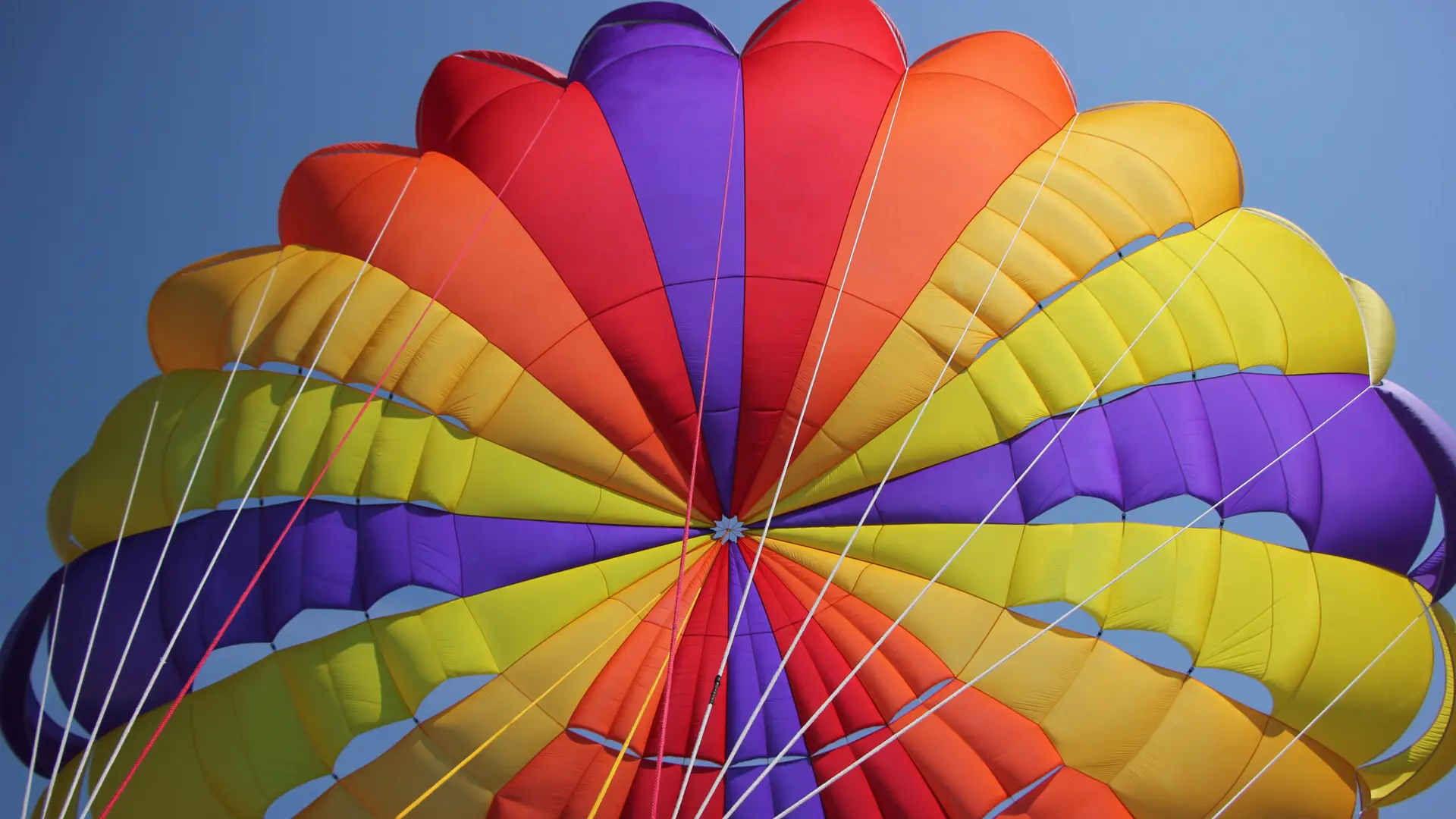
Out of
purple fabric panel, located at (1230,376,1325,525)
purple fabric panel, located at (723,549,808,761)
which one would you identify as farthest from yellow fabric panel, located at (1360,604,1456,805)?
purple fabric panel, located at (723,549,808,761)

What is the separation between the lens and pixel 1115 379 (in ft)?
22.5

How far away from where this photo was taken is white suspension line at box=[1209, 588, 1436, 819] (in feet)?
21.2

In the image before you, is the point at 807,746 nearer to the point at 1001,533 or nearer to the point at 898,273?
the point at 1001,533

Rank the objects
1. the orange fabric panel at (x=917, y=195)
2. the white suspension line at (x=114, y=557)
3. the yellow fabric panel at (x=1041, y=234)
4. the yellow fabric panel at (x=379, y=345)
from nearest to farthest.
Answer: the white suspension line at (x=114, y=557), the yellow fabric panel at (x=379, y=345), the yellow fabric panel at (x=1041, y=234), the orange fabric panel at (x=917, y=195)

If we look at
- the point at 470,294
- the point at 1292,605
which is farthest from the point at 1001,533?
the point at 470,294

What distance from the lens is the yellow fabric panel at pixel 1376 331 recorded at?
22.2 feet

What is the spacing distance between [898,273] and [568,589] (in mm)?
2652

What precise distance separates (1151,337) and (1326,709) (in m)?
2.26

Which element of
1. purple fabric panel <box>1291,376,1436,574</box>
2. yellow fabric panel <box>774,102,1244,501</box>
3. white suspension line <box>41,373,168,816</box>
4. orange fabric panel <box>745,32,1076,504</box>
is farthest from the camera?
orange fabric panel <box>745,32,1076,504</box>

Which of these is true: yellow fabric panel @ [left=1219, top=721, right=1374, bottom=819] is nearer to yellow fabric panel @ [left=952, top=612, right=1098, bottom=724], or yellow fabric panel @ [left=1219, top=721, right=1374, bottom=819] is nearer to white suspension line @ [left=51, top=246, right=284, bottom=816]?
yellow fabric panel @ [left=952, top=612, right=1098, bottom=724]

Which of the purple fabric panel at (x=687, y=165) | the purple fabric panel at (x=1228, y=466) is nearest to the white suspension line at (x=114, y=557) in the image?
the purple fabric panel at (x=687, y=165)

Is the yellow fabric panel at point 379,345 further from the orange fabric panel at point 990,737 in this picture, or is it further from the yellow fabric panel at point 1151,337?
Answer: the orange fabric panel at point 990,737

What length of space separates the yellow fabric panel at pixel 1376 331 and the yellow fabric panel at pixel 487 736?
4.51 m

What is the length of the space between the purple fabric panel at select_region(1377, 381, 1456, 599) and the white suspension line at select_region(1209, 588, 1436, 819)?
6.1 inches
